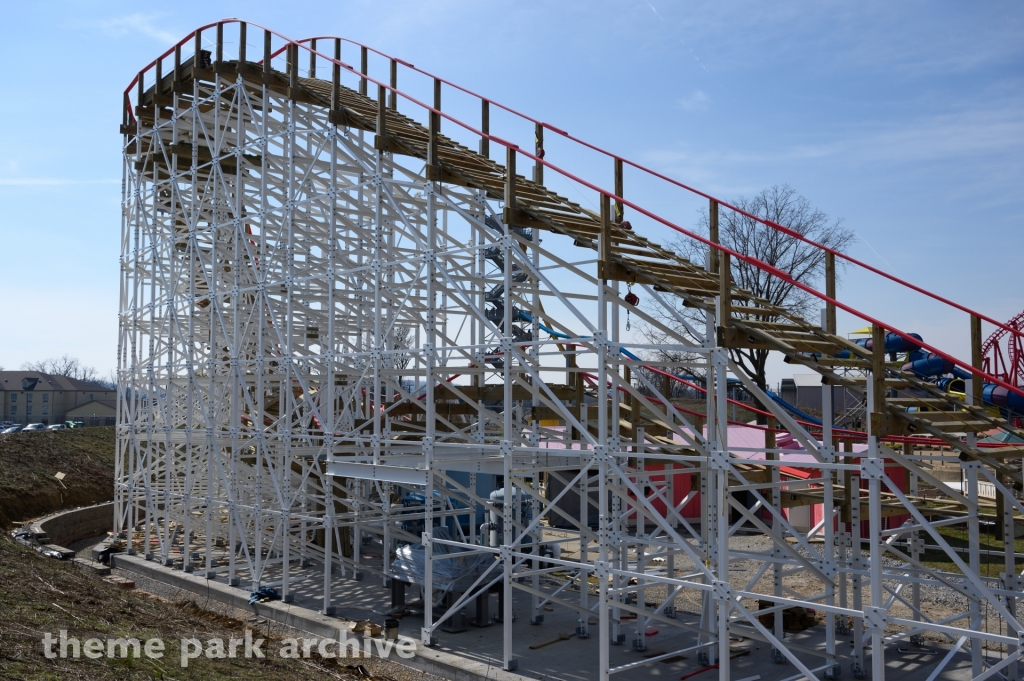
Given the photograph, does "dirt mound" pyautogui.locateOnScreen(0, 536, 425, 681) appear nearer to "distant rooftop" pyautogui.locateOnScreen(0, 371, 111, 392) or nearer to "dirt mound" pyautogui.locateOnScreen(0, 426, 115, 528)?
"dirt mound" pyautogui.locateOnScreen(0, 426, 115, 528)

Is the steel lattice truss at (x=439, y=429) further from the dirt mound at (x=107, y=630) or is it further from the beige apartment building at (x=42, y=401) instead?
the beige apartment building at (x=42, y=401)

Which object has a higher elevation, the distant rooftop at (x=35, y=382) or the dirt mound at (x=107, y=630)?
the distant rooftop at (x=35, y=382)

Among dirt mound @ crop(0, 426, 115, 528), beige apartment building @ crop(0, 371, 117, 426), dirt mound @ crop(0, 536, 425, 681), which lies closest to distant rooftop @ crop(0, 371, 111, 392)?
beige apartment building @ crop(0, 371, 117, 426)

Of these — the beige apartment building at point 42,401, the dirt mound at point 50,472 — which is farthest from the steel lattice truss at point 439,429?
the beige apartment building at point 42,401

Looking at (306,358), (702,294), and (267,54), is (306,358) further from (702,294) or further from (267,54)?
(702,294)

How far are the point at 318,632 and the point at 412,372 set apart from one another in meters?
4.24

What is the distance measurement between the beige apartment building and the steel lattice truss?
2819 inches

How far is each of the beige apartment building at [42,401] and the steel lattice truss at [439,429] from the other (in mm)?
71613

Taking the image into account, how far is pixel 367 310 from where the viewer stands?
17.5 meters

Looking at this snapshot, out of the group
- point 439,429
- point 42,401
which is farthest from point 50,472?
point 42,401

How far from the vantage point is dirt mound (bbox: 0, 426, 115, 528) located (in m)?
24.5

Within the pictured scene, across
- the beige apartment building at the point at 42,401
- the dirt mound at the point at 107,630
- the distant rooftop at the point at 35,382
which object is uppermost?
the distant rooftop at the point at 35,382

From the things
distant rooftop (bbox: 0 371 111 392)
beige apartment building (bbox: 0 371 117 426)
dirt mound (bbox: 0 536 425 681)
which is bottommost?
dirt mound (bbox: 0 536 425 681)

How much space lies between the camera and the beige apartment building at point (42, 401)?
3386 inches
